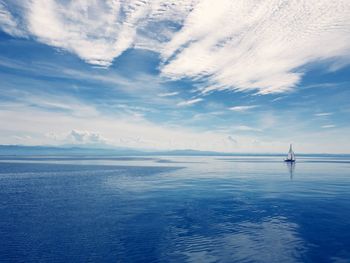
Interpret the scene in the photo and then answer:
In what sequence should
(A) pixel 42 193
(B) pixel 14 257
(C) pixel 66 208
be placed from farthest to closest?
(A) pixel 42 193 → (C) pixel 66 208 → (B) pixel 14 257

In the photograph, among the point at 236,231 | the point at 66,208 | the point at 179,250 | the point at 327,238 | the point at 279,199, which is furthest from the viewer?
the point at 279,199

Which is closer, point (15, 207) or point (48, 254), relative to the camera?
point (48, 254)

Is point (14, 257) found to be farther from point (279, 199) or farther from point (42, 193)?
point (279, 199)

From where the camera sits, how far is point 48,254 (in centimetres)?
2317

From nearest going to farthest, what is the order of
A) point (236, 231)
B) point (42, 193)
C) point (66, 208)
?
point (236, 231) → point (66, 208) → point (42, 193)

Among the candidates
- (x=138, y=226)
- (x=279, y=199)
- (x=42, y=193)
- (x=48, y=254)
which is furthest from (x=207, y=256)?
(x=42, y=193)

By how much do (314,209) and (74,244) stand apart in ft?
114

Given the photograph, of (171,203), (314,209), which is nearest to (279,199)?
(314,209)

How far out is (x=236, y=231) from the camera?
29.9m

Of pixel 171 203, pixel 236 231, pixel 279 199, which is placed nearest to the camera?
pixel 236 231

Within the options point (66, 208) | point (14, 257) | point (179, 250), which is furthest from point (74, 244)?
point (66, 208)

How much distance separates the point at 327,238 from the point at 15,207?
1676 inches

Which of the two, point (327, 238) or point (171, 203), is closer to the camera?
point (327, 238)

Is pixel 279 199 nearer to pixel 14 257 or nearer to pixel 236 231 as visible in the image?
pixel 236 231
